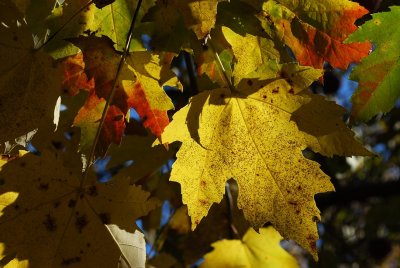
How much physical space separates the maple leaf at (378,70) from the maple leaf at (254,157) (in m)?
0.09

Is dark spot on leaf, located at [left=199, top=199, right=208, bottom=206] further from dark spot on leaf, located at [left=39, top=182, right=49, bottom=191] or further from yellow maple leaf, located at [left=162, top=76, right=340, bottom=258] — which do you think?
dark spot on leaf, located at [left=39, top=182, right=49, bottom=191]

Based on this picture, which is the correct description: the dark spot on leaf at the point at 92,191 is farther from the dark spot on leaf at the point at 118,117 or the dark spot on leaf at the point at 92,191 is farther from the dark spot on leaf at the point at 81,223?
the dark spot on leaf at the point at 118,117

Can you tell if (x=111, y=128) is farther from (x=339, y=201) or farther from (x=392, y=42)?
(x=339, y=201)

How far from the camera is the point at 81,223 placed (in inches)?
48.7

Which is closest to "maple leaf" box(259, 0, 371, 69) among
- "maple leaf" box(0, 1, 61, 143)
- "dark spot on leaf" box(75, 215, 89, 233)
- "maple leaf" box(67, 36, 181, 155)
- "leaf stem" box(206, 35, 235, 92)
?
"leaf stem" box(206, 35, 235, 92)

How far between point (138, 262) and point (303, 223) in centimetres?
37

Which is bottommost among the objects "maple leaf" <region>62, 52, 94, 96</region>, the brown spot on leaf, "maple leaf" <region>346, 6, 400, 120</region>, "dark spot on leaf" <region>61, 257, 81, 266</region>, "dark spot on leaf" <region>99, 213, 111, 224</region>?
"dark spot on leaf" <region>61, 257, 81, 266</region>

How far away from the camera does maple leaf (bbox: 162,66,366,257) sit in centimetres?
115

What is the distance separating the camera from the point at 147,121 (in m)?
1.18

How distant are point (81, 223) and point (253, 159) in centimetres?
39

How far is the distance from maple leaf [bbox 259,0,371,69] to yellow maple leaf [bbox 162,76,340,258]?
92 mm

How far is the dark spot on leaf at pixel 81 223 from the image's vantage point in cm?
123

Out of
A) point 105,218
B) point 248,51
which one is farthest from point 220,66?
point 105,218

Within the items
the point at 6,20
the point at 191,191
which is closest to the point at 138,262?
the point at 191,191
